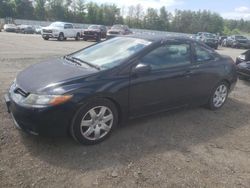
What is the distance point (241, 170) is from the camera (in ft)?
11.8

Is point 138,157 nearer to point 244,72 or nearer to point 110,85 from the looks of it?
point 110,85

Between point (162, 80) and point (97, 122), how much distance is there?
1.34 metres

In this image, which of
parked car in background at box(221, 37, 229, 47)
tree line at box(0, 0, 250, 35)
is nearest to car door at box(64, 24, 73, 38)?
parked car in background at box(221, 37, 229, 47)

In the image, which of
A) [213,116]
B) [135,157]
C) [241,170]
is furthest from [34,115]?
[213,116]

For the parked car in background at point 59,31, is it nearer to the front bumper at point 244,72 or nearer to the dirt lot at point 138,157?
the front bumper at point 244,72

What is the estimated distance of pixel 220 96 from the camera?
5.86 meters

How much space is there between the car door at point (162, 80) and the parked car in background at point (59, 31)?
21016 millimetres

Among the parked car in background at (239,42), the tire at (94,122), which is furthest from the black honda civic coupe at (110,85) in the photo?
the parked car in background at (239,42)

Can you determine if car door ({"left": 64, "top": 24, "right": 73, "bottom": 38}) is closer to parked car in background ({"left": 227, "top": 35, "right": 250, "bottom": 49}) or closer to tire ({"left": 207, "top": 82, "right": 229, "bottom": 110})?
parked car in background ({"left": 227, "top": 35, "right": 250, "bottom": 49})

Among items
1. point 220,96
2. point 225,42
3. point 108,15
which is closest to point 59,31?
point 220,96

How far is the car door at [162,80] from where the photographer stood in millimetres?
4219

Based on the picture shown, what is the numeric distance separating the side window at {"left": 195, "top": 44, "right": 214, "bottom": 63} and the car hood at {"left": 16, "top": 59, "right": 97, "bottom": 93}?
221 centimetres

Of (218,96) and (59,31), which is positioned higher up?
(59,31)

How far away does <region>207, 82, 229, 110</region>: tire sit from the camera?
566 cm
